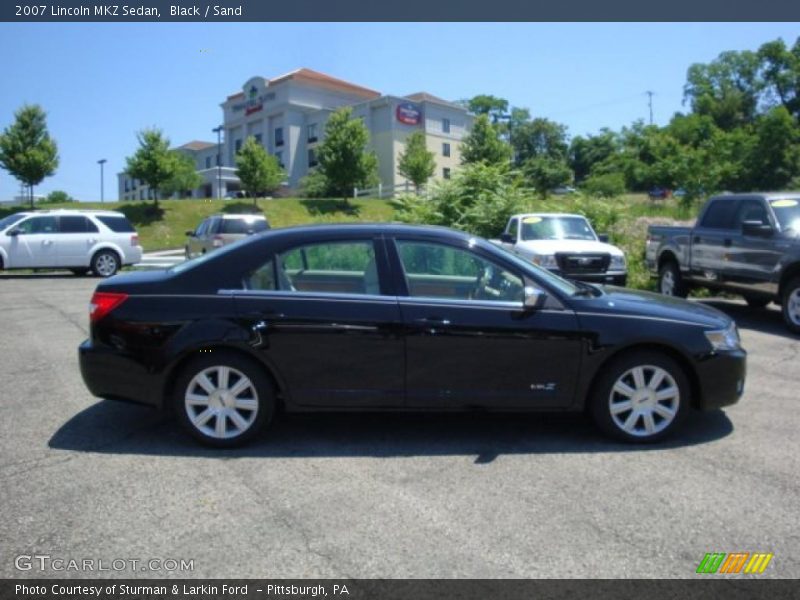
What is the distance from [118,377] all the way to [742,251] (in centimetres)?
890

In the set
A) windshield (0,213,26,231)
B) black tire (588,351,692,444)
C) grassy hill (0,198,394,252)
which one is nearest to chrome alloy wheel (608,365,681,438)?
black tire (588,351,692,444)

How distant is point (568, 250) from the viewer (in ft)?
38.9

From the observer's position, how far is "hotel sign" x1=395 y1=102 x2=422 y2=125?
66.6 metres

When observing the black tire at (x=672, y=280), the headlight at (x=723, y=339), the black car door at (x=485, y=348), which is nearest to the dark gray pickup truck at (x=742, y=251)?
the black tire at (x=672, y=280)

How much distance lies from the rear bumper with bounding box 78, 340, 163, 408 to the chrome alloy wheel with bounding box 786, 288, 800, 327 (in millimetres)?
8320

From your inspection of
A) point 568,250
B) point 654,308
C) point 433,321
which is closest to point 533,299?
point 433,321

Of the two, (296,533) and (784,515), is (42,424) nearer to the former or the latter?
(296,533)

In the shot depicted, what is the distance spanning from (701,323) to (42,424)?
4.98 meters

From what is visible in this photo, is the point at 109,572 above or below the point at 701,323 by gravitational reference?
below

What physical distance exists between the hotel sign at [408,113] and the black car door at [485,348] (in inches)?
2534

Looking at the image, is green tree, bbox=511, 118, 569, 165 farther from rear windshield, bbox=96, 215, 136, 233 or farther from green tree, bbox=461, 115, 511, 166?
rear windshield, bbox=96, 215, 136, 233

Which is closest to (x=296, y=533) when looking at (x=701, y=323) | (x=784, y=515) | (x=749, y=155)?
(x=784, y=515)

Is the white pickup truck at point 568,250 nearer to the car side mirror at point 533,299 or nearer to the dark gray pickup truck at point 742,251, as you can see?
the dark gray pickup truck at point 742,251

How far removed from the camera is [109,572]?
9.94 ft
